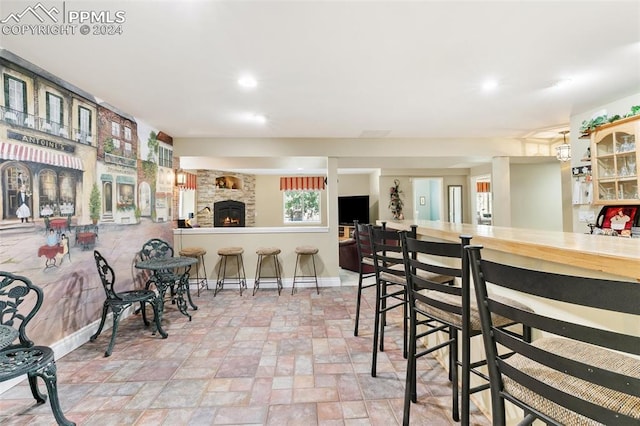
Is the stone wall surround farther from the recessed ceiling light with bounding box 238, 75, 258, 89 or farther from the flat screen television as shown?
the recessed ceiling light with bounding box 238, 75, 258, 89

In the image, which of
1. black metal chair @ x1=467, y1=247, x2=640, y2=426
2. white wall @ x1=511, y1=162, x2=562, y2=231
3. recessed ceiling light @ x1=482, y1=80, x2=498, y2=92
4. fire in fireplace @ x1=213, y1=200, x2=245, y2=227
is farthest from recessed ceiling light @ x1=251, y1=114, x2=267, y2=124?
white wall @ x1=511, y1=162, x2=562, y2=231

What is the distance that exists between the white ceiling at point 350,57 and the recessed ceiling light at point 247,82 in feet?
0.21

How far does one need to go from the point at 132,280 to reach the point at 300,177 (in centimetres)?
612

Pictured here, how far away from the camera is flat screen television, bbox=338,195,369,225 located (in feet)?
29.1

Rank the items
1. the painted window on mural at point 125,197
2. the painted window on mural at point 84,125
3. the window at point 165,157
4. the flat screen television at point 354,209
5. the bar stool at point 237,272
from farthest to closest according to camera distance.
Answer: the flat screen television at point 354,209, the bar stool at point 237,272, the window at point 165,157, the painted window on mural at point 125,197, the painted window on mural at point 84,125

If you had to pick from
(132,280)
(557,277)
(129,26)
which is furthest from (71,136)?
(557,277)

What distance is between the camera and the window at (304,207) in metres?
9.41

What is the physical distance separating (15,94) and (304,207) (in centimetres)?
756

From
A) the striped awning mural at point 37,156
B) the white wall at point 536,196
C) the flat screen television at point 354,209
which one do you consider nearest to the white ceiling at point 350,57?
the striped awning mural at point 37,156

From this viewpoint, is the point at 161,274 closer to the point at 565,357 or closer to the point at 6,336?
the point at 6,336

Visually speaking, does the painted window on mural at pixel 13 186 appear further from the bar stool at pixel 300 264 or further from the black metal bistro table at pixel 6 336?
the bar stool at pixel 300 264

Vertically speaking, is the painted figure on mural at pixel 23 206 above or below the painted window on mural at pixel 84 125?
Answer: below

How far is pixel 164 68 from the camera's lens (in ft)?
7.63

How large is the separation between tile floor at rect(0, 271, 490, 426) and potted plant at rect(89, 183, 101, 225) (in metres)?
1.19
